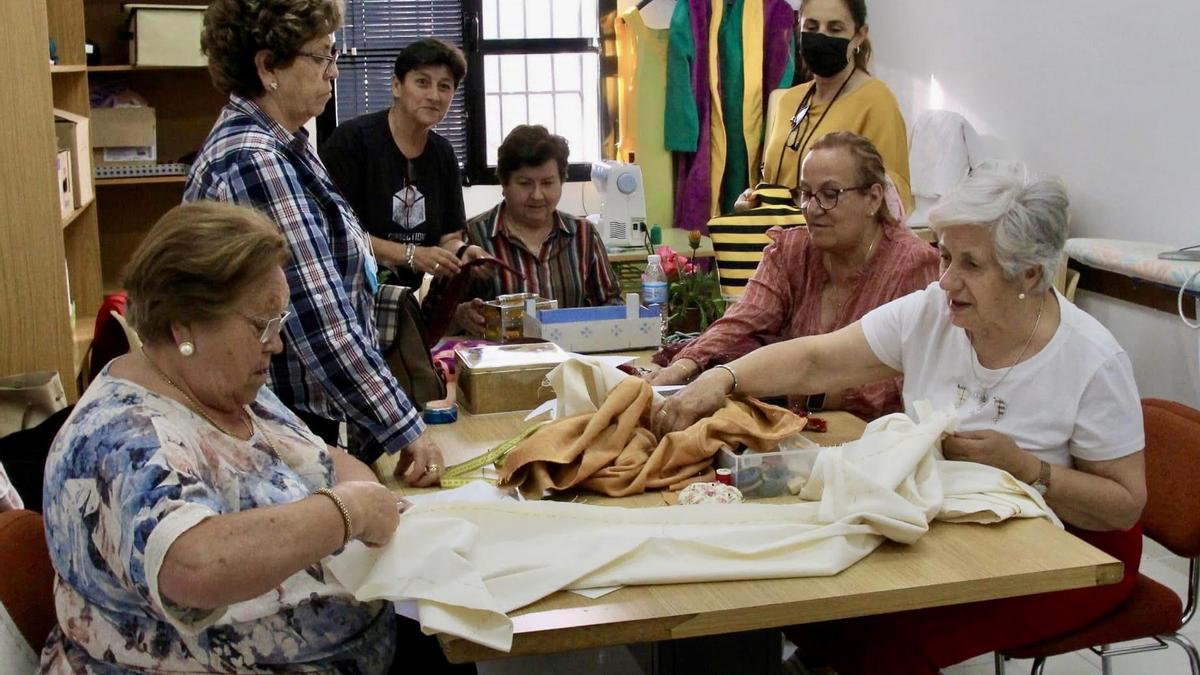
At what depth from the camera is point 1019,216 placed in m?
2.19

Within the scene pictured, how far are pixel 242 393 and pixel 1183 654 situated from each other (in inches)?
104

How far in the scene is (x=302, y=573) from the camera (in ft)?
5.66

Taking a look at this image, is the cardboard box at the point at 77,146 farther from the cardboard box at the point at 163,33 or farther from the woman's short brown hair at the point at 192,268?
the woman's short brown hair at the point at 192,268

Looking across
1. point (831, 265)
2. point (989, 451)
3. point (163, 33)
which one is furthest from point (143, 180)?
point (989, 451)

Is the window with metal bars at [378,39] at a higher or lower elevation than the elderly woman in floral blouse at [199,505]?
higher

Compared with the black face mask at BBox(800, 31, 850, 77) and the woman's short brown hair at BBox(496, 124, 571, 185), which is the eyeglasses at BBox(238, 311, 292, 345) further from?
the black face mask at BBox(800, 31, 850, 77)

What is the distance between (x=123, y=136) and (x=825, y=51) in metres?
2.70

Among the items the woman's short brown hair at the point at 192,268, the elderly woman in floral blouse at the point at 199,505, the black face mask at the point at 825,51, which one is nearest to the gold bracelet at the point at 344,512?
the elderly woman in floral blouse at the point at 199,505

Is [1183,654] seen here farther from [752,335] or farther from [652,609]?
[652,609]

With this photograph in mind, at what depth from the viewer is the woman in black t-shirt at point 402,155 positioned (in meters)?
3.91

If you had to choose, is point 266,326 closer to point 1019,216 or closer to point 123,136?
point 1019,216

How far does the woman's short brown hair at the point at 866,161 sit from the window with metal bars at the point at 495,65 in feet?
11.4

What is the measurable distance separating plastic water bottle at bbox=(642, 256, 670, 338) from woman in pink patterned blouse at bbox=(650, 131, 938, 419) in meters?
0.42

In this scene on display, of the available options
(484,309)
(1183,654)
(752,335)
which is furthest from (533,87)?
(1183,654)
